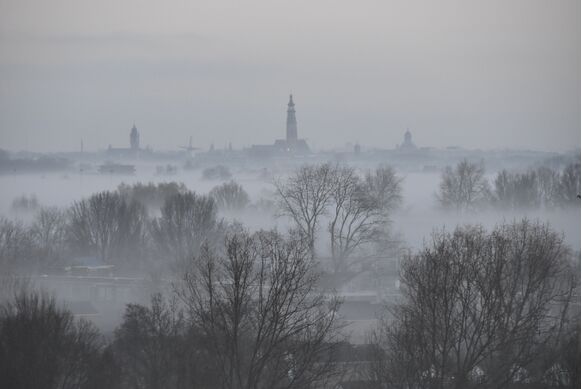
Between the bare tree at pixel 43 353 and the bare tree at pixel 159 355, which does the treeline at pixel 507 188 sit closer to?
the bare tree at pixel 159 355

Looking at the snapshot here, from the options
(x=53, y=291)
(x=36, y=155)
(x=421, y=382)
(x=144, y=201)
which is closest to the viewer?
(x=421, y=382)

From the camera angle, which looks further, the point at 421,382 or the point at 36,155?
the point at 36,155

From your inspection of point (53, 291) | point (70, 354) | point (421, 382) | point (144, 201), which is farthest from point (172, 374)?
point (144, 201)

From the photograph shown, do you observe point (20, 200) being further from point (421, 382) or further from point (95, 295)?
point (421, 382)

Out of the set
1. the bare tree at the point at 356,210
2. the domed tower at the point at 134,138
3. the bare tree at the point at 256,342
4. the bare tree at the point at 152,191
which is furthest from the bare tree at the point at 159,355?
the bare tree at the point at 152,191

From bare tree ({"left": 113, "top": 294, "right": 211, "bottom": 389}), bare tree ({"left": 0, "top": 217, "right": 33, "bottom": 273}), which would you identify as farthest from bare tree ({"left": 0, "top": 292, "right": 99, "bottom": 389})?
bare tree ({"left": 0, "top": 217, "right": 33, "bottom": 273})

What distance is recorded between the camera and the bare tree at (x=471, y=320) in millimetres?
5508

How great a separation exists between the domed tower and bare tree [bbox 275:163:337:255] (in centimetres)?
124

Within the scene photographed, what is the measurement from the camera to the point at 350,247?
29.4 ft

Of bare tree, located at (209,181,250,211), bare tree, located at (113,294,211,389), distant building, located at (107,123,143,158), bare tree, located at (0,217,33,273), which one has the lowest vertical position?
bare tree, located at (113,294,211,389)

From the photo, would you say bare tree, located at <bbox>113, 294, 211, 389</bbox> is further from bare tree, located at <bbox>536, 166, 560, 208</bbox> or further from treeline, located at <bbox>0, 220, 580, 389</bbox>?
bare tree, located at <bbox>536, 166, 560, 208</bbox>

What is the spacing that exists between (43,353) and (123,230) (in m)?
4.03

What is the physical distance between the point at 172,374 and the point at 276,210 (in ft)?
12.2

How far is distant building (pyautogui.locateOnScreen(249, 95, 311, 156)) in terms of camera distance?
894 centimetres
